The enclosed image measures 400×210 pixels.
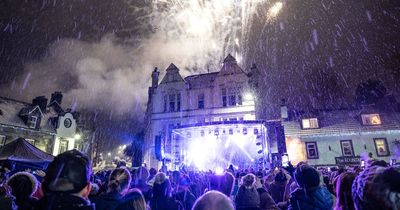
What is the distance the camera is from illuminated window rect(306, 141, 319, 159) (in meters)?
26.9

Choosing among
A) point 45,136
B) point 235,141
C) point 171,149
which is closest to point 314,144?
point 235,141

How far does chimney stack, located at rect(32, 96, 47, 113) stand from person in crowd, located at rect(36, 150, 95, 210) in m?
36.4

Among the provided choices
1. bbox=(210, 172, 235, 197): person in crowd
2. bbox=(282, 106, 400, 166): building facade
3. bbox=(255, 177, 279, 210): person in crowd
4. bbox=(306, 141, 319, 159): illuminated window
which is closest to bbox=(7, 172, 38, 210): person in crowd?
bbox=(210, 172, 235, 197): person in crowd

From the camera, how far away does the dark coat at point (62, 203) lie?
195 centimetres

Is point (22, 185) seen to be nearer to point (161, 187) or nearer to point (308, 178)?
point (161, 187)

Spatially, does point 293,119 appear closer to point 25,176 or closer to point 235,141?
point 235,141

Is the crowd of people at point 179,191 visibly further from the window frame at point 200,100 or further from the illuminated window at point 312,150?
the window frame at point 200,100

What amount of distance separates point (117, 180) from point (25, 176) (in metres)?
→ 1.39

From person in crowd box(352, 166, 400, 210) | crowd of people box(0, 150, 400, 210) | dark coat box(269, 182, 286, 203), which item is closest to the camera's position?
person in crowd box(352, 166, 400, 210)

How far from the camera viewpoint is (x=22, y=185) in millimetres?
3477

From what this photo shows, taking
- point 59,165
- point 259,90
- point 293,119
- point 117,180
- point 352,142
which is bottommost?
point 117,180

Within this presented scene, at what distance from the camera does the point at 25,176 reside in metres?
3.59

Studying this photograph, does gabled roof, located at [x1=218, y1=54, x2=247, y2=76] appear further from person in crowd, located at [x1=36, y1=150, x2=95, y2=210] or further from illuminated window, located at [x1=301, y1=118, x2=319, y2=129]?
person in crowd, located at [x1=36, y1=150, x2=95, y2=210]

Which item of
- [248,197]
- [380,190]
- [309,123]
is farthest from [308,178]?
[309,123]
